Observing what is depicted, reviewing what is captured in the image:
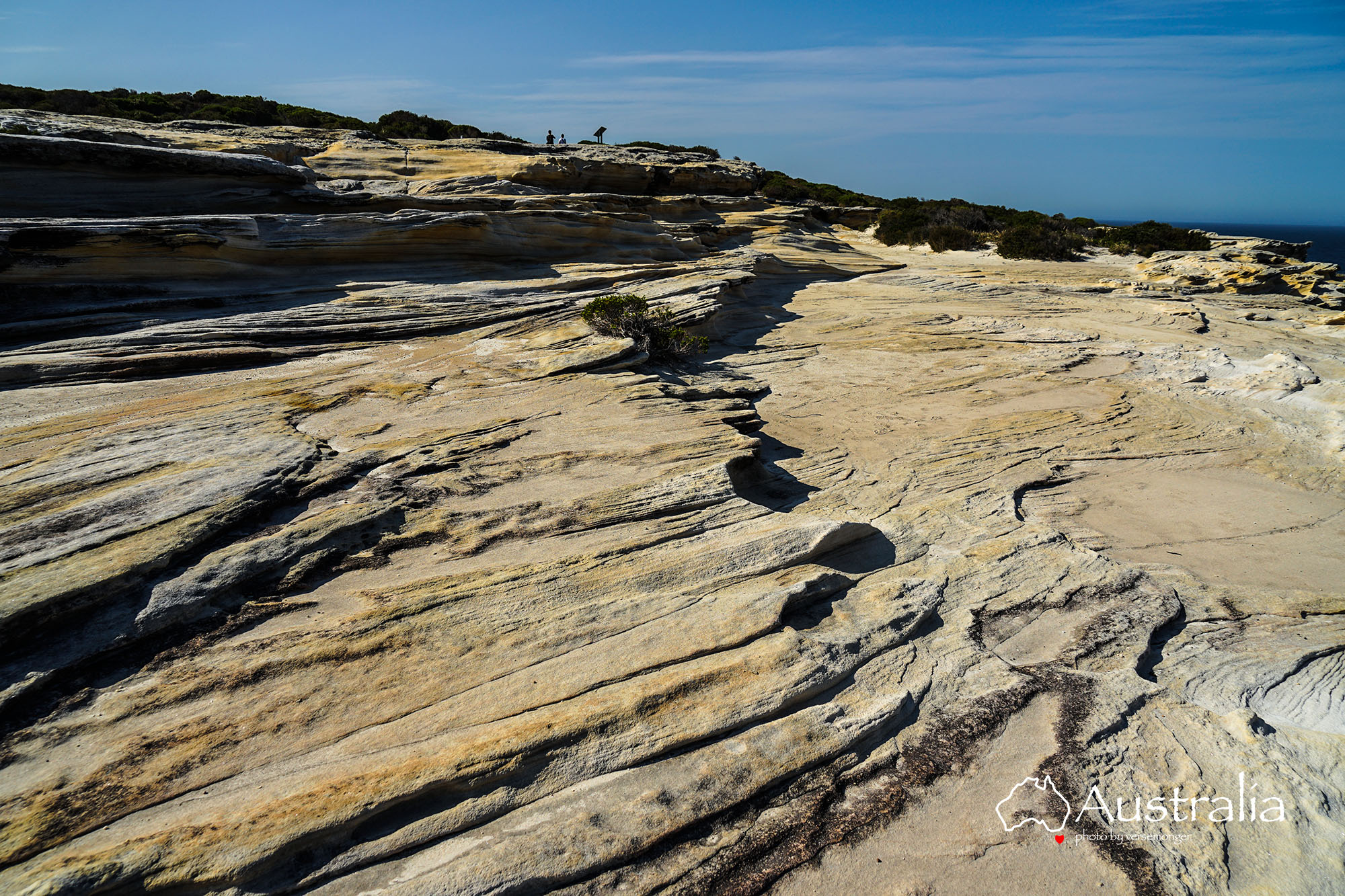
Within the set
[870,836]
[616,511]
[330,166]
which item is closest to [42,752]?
[616,511]

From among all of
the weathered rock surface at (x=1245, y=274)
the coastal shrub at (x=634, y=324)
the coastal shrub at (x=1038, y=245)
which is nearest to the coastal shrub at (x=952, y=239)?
the coastal shrub at (x=1038, y=245)

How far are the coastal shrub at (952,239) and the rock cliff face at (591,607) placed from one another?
23742 millimetres

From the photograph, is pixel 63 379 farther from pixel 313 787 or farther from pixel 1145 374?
pixel 1145 374

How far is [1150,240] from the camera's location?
36.7 m

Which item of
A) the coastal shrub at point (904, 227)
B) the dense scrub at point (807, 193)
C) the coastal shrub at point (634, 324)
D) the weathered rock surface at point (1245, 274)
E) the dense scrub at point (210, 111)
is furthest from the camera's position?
the dense scrub at point (807, 193)

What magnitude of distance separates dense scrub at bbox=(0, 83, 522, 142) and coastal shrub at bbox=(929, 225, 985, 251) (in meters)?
26.5

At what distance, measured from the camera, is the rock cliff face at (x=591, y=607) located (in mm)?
4609

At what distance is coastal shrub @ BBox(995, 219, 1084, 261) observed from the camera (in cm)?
3347

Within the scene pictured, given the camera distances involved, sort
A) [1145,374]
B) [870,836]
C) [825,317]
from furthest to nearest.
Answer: [825,317]
[1145,374]
[870,836]

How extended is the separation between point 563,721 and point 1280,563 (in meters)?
10.2

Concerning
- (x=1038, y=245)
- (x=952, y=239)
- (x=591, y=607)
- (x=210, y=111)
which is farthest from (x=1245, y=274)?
(x=210, y=111)

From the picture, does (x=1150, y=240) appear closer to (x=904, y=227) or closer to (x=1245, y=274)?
(x=1245, y=274)

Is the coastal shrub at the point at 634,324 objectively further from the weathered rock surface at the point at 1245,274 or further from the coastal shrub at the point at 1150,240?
the coastal shrub at the point at 1150,240

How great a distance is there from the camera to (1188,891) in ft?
15.1
